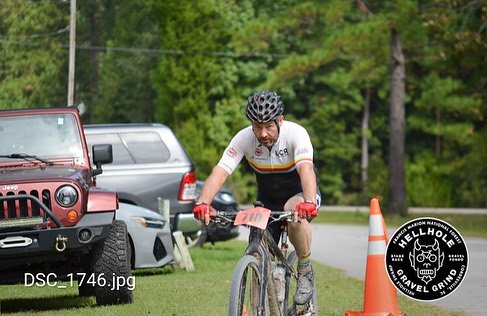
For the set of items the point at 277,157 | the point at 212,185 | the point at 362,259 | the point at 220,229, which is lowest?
the point at 220,229

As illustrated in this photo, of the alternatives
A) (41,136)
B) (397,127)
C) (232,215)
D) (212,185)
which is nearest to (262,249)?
(232,215)

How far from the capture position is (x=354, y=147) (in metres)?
78.4

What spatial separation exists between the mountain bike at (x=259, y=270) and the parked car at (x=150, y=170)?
1026cm

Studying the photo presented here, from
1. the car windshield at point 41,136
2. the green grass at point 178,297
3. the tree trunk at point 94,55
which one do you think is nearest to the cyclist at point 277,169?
the green grass at point 178,297

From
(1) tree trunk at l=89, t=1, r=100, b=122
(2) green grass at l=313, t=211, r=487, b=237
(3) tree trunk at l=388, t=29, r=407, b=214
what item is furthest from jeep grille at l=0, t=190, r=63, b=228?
(3) tree trunk at l=388, t=29, r=407, b=214

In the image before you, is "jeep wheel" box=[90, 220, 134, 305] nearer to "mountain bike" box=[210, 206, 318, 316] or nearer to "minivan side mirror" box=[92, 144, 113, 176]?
"minivan side mirror" box=[92, 144, 113, 176]

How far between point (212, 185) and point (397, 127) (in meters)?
38.0

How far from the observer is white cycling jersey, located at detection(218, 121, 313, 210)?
440 inches

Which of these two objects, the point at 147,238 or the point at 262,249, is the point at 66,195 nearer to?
the point at 262,249

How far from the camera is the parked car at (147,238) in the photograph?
18.2 metres

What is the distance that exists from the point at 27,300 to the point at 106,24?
19.2 meters

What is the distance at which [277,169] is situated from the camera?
1139 cm

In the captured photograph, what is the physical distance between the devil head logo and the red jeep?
3.42 meters

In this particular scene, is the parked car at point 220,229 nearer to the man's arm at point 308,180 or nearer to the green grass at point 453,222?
the green grass at point 453,222
